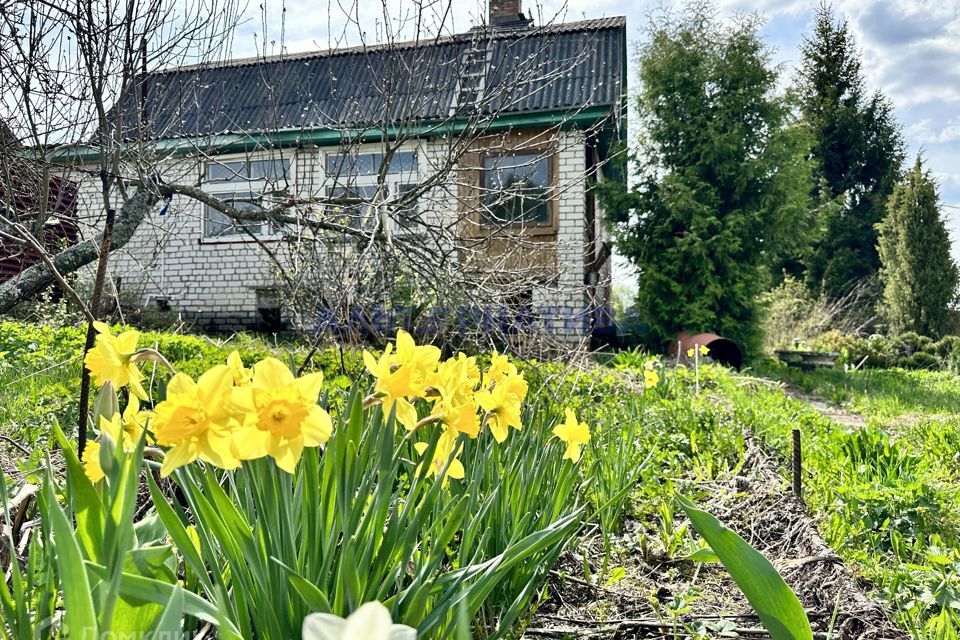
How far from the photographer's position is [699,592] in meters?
1.54

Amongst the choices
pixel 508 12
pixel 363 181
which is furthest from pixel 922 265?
pixel 363 181

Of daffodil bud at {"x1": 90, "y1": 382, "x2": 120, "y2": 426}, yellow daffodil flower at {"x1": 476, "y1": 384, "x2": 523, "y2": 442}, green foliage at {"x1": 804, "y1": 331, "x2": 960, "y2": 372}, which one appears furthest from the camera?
green foliage at {"x1": 804, "y1": 331, "x2": 960, "y2": 372}

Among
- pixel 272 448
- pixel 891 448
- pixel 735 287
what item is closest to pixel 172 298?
pixel 735 287

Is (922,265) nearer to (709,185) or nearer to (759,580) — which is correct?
(709,185)

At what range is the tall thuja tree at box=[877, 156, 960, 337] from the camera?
49.4 ft

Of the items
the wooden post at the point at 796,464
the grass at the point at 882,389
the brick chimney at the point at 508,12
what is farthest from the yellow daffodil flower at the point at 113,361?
the brick chimney at the point at 508,12

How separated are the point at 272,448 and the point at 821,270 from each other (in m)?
21.7

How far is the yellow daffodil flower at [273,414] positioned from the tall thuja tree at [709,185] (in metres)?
9.46

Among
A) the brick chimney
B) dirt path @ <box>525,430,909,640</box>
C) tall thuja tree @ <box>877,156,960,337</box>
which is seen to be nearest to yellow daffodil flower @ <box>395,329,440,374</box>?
dirt path @ <box>525,430,909,640</box>

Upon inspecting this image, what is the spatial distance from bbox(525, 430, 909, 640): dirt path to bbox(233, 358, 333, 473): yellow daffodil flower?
2.74ft

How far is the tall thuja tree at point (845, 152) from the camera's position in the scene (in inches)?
770

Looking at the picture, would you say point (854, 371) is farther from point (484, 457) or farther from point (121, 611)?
point (121, 611)

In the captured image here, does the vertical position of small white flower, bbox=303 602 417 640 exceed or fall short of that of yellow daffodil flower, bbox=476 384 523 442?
it exceeds it

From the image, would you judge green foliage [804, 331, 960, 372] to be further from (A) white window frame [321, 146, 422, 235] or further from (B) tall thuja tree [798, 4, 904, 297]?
(A) white window frame [321, 146, 422, 235]
